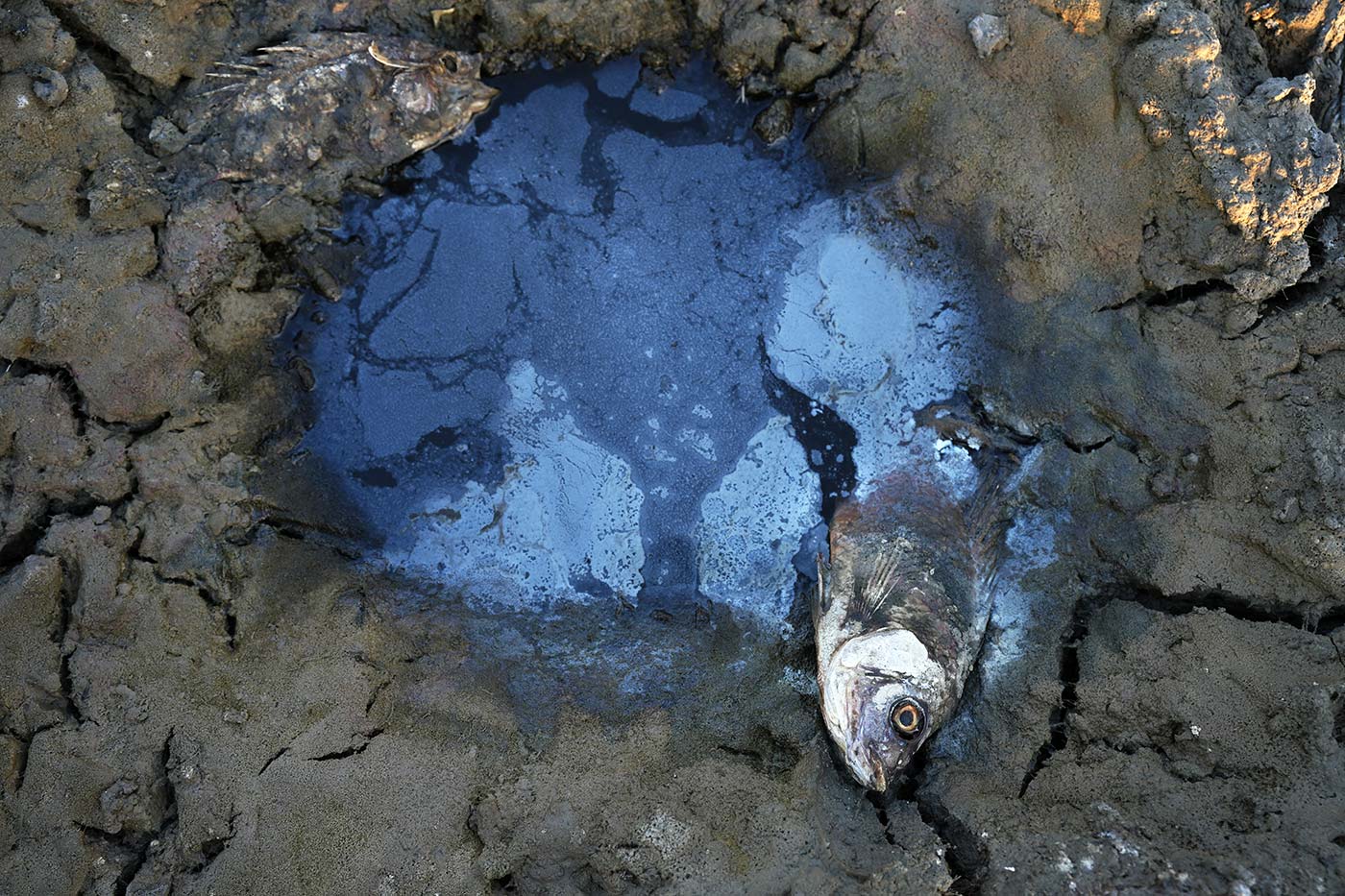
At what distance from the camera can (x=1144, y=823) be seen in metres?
3.41

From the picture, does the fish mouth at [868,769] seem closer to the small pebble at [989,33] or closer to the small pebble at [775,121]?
the small pebble at [775,121]

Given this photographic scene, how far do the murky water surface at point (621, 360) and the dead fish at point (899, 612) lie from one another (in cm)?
15

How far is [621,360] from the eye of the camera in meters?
4.19

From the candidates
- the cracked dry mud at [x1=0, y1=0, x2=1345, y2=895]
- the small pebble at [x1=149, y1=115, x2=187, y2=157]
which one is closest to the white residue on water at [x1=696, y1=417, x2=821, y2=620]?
the cracked dry mud at [x1=0, y1=0, x2=1345, y2=895]

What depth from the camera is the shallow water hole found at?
4078 mm

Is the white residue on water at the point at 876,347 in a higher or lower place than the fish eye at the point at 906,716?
higher

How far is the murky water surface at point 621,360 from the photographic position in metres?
4.09

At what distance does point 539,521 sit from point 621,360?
31.8 inches

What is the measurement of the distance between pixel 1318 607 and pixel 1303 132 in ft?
6.18

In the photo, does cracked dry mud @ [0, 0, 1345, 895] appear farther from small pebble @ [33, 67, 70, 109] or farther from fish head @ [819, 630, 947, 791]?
fish head @ [819, 630, 947, 791]

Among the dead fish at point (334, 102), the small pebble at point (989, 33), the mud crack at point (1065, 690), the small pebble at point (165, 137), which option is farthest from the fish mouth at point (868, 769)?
the small pebble at point (165, 137)

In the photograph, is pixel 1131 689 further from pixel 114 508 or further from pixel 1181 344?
pixel 114 508

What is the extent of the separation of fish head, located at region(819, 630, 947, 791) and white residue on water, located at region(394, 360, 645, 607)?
3.18ft

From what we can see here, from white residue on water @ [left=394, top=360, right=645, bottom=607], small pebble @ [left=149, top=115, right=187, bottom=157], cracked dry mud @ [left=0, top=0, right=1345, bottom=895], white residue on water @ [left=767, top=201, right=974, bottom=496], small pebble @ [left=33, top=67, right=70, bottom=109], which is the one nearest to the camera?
cracked dry mud @ [left=0, top=0, right=1345, bottom=895]
